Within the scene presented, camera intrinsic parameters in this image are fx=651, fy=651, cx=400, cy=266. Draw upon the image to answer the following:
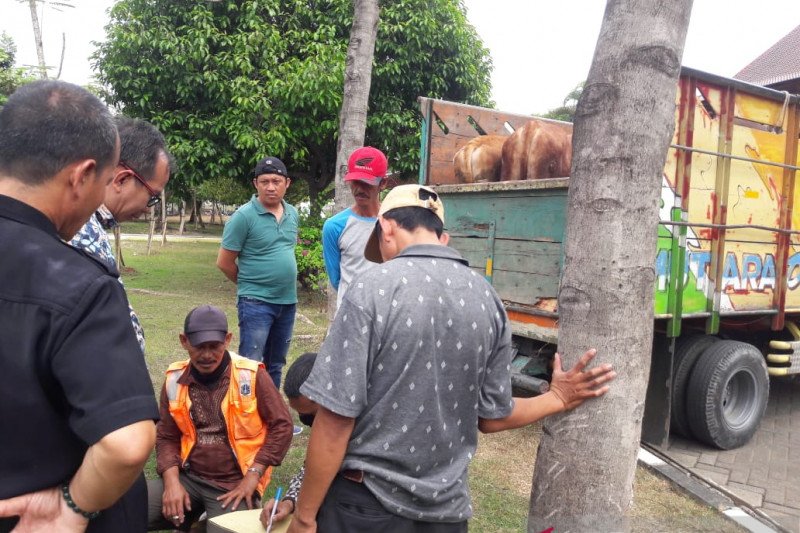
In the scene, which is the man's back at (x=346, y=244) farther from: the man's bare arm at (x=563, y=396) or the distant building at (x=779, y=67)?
the distant building at (x=779, y=67)

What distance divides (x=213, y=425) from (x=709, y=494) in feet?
9.84

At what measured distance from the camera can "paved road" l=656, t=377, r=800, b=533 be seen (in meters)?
4.03

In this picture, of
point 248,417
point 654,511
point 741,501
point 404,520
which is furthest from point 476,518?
point 404,520

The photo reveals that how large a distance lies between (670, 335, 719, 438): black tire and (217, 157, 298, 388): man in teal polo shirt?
286 centimetres

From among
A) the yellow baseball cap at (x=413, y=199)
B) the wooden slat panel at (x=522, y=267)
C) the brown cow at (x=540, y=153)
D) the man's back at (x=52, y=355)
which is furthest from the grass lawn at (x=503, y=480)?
the man's back at (x=52, y=355)

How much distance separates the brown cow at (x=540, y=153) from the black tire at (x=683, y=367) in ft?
5.17

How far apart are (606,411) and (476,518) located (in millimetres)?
1778

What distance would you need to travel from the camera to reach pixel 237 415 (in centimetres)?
297

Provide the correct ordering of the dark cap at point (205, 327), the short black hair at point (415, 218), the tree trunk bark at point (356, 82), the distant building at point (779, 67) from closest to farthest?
the short black hair at point (415, 218), the dark cap at point (205, 327), the tree trunk bark at point (356, 82), the distant building at point (779, 67)

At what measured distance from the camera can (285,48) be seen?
9891 mm

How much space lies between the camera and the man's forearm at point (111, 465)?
1219 mm

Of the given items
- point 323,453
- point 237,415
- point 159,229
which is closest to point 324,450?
point 323,453

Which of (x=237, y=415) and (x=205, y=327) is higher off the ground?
(x=205, y=327)

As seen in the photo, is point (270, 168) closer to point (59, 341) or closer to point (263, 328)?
point (263, 328)
